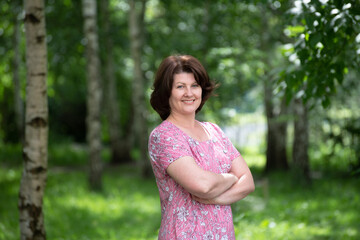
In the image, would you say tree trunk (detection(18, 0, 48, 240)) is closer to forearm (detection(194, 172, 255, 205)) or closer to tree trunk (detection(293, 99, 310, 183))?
forearm (detection(194, 172, 255, 205))

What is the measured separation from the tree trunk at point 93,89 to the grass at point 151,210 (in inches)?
20.5

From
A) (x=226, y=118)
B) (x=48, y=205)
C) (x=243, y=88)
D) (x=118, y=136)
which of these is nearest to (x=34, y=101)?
(x=48, y=205)

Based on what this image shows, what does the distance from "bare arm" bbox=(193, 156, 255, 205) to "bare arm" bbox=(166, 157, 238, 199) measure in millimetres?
73

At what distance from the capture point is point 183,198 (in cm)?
285

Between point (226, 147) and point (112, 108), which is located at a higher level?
point (226, 147)

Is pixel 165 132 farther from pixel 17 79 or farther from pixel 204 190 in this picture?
pixel 17 79

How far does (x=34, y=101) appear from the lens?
14.8 feet

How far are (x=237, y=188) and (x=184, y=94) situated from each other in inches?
25.4

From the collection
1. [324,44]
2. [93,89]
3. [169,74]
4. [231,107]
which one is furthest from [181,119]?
[231,107]

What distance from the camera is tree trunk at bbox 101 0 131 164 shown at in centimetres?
1599

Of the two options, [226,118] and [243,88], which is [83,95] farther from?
[226,118]

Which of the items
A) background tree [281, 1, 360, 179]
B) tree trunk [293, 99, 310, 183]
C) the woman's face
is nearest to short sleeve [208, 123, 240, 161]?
the woman's face

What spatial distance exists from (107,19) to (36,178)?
12.1 m

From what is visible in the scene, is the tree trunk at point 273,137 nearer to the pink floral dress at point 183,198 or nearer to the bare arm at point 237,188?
the bare arm at point 237,188
